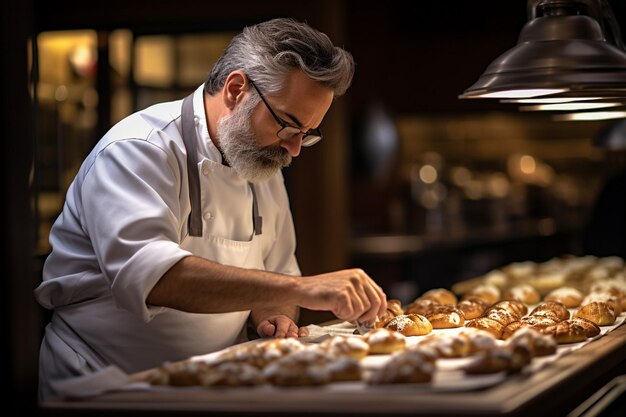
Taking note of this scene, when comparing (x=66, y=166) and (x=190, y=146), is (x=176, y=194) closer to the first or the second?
(x=190, y=146)

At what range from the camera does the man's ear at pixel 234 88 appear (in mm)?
2733

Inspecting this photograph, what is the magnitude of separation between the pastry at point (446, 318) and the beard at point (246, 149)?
643mm

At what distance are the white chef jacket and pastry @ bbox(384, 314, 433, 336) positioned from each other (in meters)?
0.50

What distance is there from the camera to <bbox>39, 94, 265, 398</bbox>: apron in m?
2.65

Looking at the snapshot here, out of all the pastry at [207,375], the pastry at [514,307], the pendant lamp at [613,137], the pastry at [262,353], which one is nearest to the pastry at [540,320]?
the pastry at [514,307]

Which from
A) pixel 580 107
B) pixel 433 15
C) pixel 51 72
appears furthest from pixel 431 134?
pixel 580 107

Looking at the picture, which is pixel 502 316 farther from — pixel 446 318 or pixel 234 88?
pixel 234 88

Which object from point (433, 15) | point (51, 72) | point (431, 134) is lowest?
point (431, 134)

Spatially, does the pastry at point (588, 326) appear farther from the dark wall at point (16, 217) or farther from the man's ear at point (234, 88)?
the dark wall at point (16, 217)

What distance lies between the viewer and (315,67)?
8.78ft

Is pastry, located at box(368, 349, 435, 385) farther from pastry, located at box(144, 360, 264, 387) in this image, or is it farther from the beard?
the beard

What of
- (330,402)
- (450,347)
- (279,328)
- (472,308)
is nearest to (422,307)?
(472,308)

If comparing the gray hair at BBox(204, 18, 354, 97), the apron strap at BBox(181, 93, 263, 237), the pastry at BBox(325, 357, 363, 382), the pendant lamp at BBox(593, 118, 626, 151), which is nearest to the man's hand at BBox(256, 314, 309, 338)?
the apron strap at BBox(181, 93, 263, 237)

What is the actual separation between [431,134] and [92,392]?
11.1m
